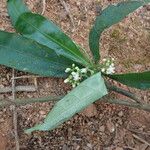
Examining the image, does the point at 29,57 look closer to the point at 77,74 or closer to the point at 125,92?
the point at 77,74

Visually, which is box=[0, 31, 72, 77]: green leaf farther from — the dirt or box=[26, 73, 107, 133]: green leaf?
box=[26, 73, 107, 133]: green leaf

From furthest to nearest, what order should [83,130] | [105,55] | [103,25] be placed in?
[105,55] → [83,130] → [103,25]

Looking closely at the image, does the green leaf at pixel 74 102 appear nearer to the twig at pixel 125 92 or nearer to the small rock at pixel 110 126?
the twig at pixel 125 92

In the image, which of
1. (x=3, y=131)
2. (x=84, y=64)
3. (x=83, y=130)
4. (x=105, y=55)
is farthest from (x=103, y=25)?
(x=3, y=131)

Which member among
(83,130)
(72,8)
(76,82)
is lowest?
(83,130)

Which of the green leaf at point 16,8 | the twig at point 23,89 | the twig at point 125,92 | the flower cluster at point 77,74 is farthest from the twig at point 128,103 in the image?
the green leaf at point 16,8

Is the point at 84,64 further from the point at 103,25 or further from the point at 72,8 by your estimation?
the point at 72,8

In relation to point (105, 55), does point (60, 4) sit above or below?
above
